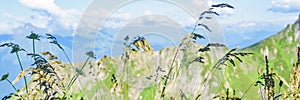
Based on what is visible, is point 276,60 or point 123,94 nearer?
point 123,94

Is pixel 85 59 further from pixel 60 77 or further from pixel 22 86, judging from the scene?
pixel 22 86

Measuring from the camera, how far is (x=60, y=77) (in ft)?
13.0

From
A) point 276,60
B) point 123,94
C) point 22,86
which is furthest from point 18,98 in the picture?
point 276,60

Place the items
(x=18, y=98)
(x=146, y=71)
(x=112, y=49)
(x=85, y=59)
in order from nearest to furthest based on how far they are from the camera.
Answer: (x=18, y=98) → (x=85, y=59) → (x=112, y=49) → (x=146, y=71)

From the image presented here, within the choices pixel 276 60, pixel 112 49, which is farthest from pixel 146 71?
pixel 276 60

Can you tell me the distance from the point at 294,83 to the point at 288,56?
17973cm

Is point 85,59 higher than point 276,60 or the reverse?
the reverse

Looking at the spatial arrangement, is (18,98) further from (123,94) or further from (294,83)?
(294,83)

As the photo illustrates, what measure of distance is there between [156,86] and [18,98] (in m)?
1.35

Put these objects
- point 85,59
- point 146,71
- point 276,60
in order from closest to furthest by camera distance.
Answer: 1. point 85,59
2. point 146,71
3. point 276,60

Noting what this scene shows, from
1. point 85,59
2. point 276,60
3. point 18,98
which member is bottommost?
point 18,98

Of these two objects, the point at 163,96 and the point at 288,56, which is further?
the point at 288,56

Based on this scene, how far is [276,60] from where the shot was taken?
17488 centimetres

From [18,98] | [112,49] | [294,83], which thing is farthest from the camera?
[112,49]
